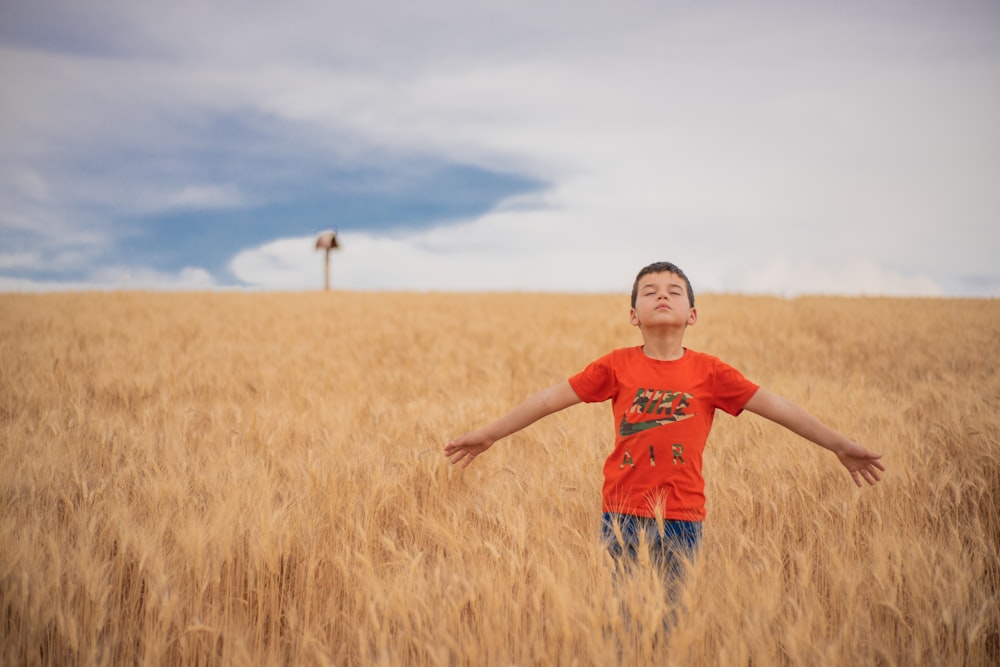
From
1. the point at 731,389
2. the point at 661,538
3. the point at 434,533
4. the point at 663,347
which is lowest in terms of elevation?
the point at 434,533

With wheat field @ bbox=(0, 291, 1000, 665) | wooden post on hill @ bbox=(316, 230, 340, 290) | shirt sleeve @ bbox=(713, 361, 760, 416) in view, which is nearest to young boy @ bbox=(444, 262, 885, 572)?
shirt sleeve @ bbox=(713, 361, 760, 416)

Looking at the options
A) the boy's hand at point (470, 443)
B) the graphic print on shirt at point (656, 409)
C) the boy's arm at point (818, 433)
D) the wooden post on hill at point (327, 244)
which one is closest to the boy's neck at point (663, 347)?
the graphic print on shirt at point (656, 409)

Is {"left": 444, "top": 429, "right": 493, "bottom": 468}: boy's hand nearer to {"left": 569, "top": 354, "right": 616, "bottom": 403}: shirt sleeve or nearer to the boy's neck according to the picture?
{"left": 569, "top": 354, "right": 616, "bottom": 403}: shirt sleeve

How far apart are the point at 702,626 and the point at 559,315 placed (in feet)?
34.4

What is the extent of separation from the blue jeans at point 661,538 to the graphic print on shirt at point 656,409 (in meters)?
0.30

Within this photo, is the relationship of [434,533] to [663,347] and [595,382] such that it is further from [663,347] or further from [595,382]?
[663,347]

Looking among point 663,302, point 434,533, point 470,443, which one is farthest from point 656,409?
point 434,533

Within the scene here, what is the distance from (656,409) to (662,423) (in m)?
0.05

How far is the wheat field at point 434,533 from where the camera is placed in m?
1.54

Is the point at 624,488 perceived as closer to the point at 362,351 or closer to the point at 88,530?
the point at 88,530

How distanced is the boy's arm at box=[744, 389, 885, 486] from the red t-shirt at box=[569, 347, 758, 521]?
0.07 metres

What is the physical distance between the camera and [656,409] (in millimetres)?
1927

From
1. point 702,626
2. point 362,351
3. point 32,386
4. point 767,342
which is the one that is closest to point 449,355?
point 362,351

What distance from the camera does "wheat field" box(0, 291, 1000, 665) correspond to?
5.04 ft
